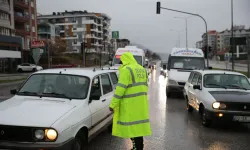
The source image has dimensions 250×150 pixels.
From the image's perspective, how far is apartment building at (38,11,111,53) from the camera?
Answer: 4267 inches

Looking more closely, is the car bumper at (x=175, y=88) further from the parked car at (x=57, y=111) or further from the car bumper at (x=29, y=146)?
the car bumper at (x=29, y=146)

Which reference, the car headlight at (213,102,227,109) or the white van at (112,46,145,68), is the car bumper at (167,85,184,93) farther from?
the car headlight at (213,102,227,109)

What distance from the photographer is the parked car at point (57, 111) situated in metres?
4.20

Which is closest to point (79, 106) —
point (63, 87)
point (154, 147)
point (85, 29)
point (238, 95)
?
point (63, 87)

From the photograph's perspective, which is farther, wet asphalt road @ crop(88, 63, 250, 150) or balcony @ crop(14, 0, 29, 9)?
balcony @ crop(14, 0, 29, 9)

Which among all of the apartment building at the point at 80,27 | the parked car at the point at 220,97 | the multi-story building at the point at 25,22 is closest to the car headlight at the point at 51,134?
the parked car at the point at 220,97

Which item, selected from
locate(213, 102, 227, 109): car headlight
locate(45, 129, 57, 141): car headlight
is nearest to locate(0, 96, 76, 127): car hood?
locate(45, 129, 57, 141): car headlight

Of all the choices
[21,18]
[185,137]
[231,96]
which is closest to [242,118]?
[231,96]

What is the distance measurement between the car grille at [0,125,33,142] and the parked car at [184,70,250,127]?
16.3ft

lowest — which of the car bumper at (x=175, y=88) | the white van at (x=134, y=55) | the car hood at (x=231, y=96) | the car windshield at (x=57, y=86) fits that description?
the car bumper at (x=175, y=88)

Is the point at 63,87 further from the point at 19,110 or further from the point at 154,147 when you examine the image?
the point at 154,147

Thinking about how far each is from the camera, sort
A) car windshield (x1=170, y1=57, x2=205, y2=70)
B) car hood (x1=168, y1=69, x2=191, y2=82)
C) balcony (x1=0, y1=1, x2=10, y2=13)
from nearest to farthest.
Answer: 1. car hood (x1=168, y1=69, x2=191, y2=82)
2. car windshield (x1=170, y1=57, x2=205, y2=70)
3. balcony (x1=0, y1=1, x2=10, y2=13)

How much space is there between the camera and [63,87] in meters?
5.76

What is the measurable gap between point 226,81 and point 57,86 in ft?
18.6
